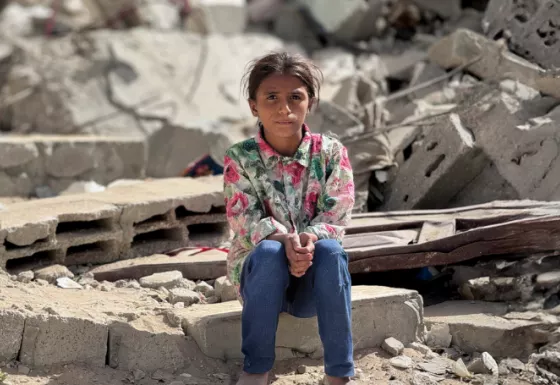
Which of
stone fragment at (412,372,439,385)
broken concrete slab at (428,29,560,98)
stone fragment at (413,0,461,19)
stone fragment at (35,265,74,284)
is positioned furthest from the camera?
stone fragment at (413,0,461,19)

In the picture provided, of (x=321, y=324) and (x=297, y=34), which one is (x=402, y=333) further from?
(x=297, y=34)

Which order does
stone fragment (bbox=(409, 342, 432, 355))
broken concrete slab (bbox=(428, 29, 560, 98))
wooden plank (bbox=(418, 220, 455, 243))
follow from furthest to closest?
broken concrete slab (bbox=(428, 29, 560, 98)) < wooden plank (bbox=(418, 220, 455, 243)) < stone fragment (bbox=(409, 342, 432, 355))

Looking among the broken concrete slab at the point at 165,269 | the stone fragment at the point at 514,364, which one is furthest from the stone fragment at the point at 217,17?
the stone fragment at the point at 514,364

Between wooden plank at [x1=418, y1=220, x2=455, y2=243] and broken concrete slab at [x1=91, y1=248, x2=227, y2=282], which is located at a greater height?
wooden plank at [x1=418, y1=220, x2=455, y2=243]

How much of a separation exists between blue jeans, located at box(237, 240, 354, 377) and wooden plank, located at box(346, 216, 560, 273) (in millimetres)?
1204

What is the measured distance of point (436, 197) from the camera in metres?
6.13

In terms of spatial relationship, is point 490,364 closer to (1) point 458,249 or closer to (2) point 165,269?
(1) point 458,249

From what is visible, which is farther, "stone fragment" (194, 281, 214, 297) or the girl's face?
"stone fragment" (194, 281, 214, 297)

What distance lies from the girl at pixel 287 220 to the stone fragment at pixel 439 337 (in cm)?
92

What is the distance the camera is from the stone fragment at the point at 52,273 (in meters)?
4.91

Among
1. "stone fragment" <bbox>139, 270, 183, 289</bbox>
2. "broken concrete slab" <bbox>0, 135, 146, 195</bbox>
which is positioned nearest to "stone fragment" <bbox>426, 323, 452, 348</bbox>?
"stone fragment" <bbox>139, 270, 183, 289</bbox>

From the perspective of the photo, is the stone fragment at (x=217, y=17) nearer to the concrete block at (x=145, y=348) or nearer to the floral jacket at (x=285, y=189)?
the floral jacket at (x=285, y=189)

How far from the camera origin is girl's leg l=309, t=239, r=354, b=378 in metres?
3.73

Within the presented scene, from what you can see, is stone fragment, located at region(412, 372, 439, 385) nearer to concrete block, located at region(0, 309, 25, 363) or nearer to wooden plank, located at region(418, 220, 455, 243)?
wooden plank, located at region(418, 220, 455, 243)
